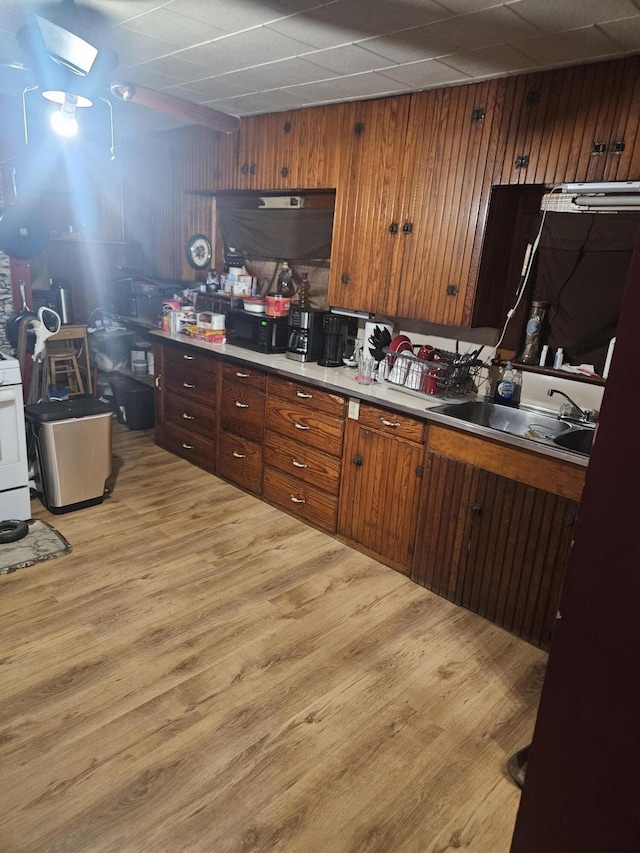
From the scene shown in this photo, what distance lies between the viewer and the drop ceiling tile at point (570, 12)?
6.12 ft

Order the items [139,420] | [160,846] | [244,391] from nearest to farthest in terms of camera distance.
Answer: [160,846], [244,391], [139,420]

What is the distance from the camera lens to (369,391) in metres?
2.98

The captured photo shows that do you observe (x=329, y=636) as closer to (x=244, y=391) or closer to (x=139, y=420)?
(x=244, y=391)

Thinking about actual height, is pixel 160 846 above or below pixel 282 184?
below

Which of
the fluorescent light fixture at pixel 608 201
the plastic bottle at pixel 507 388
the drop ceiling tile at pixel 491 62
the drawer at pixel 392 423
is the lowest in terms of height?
the drawer at pixel 392 423

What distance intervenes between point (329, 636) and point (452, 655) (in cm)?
52

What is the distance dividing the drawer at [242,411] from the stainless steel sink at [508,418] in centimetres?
124

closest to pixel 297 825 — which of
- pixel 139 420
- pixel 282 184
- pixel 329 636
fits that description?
pixel 329 636

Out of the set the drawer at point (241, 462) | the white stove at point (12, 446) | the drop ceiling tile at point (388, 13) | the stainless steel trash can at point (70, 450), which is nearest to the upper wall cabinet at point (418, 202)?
the drop ceiling tile at point (388, 13)

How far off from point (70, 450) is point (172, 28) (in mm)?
2190

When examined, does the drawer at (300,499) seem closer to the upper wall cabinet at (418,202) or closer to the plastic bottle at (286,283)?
the upper wall cabinet at (418,202)

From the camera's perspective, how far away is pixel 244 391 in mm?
3633

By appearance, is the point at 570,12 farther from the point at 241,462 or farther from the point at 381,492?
the point at 241,462

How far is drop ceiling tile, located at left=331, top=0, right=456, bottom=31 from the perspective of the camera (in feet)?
6.56
